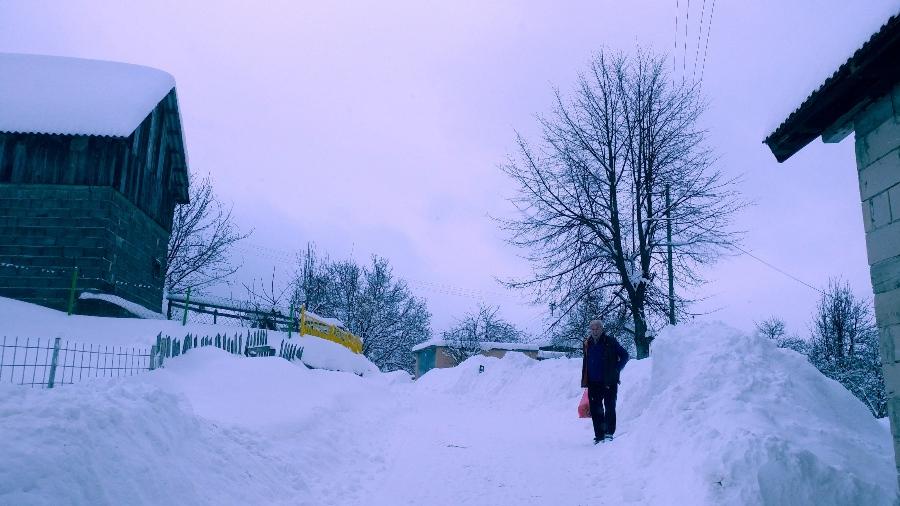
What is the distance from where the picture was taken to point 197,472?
4.25 meters

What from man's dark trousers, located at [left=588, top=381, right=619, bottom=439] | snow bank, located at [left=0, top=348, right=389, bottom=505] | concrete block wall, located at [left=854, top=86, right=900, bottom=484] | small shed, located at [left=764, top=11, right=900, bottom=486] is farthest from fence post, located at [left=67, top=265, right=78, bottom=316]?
concrete block wall, located at [left=854, top=86, right=900, bottom=484]

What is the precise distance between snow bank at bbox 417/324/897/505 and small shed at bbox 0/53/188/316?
46.6 feet

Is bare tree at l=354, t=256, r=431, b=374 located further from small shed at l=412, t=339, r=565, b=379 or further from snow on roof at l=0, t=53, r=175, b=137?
snow on roof at l=0, t=53, r=175, b=137

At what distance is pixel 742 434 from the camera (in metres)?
4.58

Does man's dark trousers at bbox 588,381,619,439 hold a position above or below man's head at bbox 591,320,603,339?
below

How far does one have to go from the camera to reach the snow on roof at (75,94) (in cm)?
1579

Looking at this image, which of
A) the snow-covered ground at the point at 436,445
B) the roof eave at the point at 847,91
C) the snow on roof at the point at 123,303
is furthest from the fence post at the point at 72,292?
the roof eave at the point at 847,91

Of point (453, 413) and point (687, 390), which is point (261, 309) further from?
point (687, 390)

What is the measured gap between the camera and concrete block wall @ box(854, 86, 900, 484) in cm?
416

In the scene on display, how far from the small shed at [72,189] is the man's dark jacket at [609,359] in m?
13.5

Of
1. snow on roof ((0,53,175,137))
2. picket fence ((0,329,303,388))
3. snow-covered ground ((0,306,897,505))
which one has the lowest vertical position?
snow-covered ground ((0,306,897,505))

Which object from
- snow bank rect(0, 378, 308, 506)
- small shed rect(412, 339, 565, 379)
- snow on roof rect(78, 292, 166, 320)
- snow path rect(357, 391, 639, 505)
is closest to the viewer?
snow bank rect(0, 378, 308, 506)

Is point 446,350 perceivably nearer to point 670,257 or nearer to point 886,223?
point 670,257

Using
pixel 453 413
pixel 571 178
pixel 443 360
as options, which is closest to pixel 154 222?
pixel 453 413
